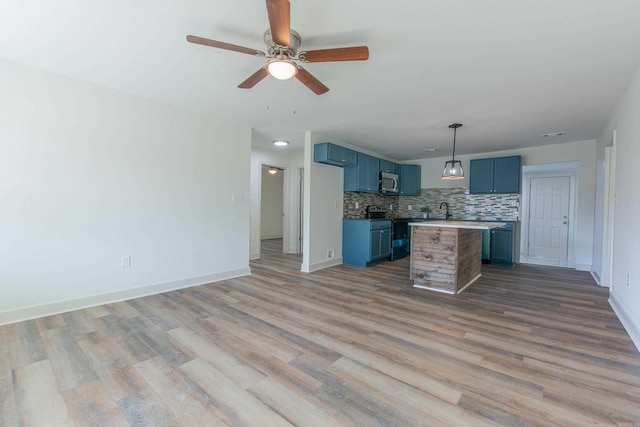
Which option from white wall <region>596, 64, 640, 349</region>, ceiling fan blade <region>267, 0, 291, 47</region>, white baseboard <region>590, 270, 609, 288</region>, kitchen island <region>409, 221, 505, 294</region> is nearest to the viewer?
ceiling fan blade <region>267, 0, 291, 47</region>

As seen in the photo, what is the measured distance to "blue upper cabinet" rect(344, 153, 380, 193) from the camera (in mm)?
5410

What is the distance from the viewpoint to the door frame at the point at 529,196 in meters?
5.58

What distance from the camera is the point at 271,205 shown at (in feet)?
31.4

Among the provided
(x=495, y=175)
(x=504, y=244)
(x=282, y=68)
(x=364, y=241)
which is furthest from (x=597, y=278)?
(x=282, y=68)

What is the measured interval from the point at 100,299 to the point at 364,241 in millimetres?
3839

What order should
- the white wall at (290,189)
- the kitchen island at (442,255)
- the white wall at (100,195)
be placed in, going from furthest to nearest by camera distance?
the white wall at (290,189)
the kitchen island at (442,255)
the white wall at (100,195)

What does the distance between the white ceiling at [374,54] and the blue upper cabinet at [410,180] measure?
2733 mm

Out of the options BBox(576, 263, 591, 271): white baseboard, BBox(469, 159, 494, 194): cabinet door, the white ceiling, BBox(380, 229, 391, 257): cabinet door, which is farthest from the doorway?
BBox(576, 263, 591, 271): white baseboard

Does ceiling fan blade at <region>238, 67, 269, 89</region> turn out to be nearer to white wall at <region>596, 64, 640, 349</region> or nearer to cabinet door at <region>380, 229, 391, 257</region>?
white wall at <region>596, 64, 640, 349</region>

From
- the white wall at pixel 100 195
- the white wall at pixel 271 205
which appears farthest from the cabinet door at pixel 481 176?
the white wall at pixel 271 205

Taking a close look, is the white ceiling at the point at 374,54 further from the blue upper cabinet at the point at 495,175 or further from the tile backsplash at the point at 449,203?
the tile backsplash at the point at 449,203

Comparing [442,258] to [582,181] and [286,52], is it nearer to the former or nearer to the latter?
[286,52]

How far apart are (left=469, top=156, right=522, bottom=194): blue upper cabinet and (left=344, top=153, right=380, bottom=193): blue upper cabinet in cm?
206

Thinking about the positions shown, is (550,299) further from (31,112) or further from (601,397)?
(31,112)
